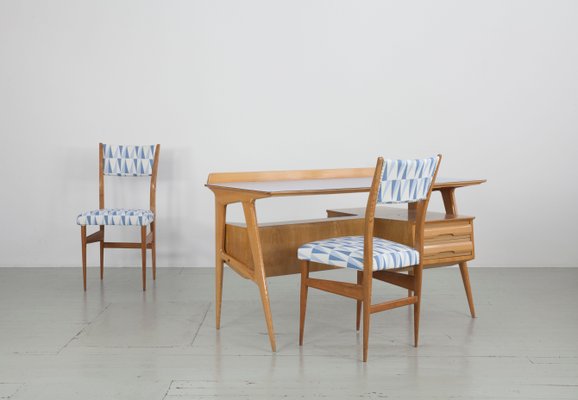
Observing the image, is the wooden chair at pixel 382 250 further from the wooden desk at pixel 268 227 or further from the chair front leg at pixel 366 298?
the wooden desk at pixel 268 227

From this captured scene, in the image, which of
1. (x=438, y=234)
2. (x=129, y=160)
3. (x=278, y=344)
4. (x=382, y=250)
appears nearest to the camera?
(x=382, y=250)

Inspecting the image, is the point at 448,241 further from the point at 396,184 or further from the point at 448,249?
the point at 396,184

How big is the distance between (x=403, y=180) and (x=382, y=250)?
312 millimetres

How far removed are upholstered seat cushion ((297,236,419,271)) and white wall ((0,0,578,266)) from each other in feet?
6.39

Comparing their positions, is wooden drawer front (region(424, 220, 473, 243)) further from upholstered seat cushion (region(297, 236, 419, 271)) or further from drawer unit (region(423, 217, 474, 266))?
upholstered seat cushion (region(297, 236, 419, 271))

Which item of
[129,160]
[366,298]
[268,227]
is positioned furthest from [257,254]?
[129,160]

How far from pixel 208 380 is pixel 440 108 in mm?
2969

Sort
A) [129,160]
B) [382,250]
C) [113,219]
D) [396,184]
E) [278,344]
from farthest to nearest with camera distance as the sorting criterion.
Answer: [129,160] < [113,219] < [278,344] < [382,250] < [396,184]

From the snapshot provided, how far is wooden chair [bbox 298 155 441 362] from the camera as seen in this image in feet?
7.77

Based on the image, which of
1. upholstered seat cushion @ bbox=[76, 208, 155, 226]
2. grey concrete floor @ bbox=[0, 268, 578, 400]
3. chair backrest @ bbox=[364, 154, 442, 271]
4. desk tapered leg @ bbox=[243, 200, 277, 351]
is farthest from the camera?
upholstered seat cushion @ bbox=[76, 208, 155, 226]

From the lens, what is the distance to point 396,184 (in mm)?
2383

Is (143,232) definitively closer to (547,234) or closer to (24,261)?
(24,261)

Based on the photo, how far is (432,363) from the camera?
244 cm

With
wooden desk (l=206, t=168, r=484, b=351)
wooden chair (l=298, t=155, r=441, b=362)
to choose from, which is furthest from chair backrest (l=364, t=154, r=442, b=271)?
wooden desk (l=206, t=168, r=484, b=351)
